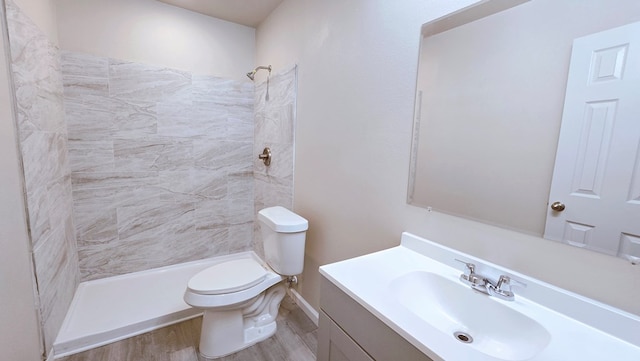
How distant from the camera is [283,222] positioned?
1.66 metres

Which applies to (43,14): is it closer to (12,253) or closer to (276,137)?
(12,253)

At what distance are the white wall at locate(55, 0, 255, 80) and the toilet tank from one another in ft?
5.46

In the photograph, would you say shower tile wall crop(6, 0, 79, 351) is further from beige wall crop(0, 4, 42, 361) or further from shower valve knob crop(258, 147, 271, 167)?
shower valve knob crop(258, 147, 271, 167)

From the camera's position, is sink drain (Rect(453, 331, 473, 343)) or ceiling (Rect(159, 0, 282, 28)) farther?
ceiling (Rect(159, 0, 282, 28))

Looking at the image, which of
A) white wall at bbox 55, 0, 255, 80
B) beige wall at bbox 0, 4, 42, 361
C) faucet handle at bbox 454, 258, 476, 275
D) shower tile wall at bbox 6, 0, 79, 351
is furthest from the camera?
white wall at bbox 55, 0, 255, 80

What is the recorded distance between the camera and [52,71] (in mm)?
1761

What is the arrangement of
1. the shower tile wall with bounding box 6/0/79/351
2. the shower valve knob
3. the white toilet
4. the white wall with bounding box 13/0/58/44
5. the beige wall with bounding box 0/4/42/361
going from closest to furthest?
the beige wall with bounding box 0/4/42/361, the shower tile wall with bounding box 6/0/79/351, the white wall with bounding box 13/0/58/44, the white toilet, the shower valve knob

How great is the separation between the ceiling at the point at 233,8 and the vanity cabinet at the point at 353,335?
7.47ft

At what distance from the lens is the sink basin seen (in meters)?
0.73

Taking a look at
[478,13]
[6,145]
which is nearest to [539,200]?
[478,13]

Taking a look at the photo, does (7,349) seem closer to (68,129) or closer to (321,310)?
(321,310)

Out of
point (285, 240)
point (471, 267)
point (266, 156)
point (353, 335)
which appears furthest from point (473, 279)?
point (266, 156)

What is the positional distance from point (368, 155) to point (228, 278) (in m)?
1.11

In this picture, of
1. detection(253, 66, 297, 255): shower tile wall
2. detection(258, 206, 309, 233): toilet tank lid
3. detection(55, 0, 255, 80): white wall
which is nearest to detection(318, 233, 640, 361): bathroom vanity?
detection(258, 206, 309, 233): toilet tank lid
